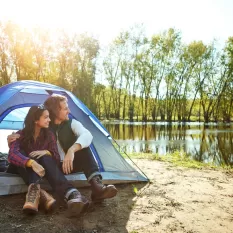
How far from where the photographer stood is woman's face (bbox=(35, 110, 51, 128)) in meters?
3.51

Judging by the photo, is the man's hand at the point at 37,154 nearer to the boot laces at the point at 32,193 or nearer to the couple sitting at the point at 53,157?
the couple sitting at the point at 53,157

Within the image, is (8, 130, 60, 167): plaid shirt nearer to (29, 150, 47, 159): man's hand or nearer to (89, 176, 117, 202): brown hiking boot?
(29, 150, 47, 159): man's hand

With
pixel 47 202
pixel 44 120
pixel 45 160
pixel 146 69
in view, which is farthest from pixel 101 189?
pixel 146 69

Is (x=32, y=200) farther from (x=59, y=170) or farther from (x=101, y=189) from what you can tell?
(x=101, y=189)

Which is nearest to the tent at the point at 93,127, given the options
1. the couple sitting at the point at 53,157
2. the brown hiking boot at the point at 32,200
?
the couple sitting at the point at 53,157

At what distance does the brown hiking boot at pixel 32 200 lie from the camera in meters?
2.93

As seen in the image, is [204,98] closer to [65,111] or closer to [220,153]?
[220,153]

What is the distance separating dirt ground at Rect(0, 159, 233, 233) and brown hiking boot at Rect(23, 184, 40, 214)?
0.13m

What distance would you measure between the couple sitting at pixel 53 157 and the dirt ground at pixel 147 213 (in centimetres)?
18

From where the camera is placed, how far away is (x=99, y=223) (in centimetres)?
300

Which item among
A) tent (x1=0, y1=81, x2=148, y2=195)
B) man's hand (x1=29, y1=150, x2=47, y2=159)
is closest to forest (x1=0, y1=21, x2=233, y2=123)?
tent (x1=0, y1=81, x2=148, y2=195)

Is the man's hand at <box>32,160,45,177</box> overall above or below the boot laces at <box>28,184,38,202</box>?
above

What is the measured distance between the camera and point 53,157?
138 inches

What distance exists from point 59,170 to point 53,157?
37cm
